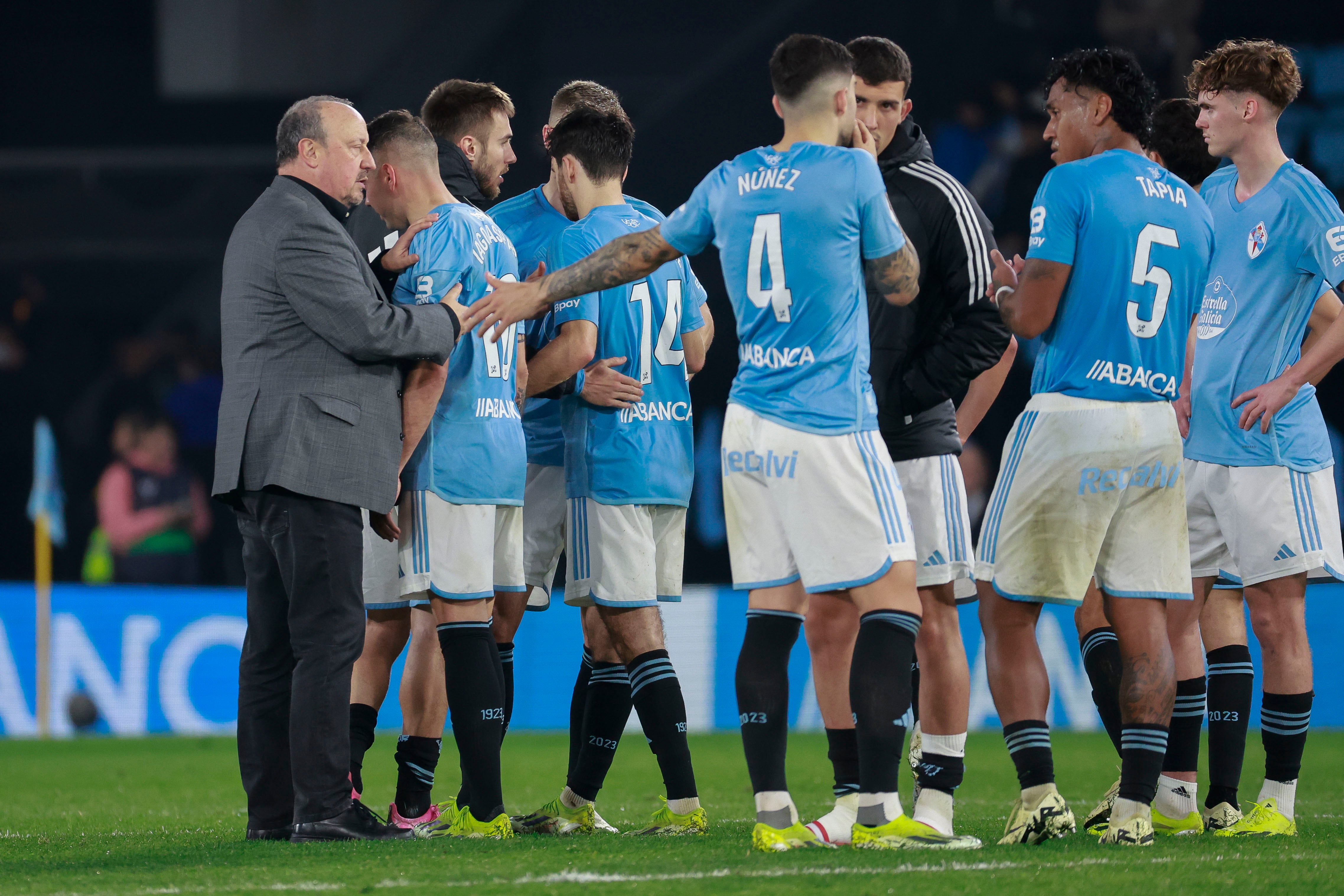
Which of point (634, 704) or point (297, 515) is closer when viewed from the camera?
point (297, 515)

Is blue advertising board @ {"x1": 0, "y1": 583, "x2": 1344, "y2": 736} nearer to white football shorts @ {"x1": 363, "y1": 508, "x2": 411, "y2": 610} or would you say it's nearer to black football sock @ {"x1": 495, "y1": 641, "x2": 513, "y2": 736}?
black football sock @ {"x1": 495, "y1": 641, "x2": 513, "y2": 736}

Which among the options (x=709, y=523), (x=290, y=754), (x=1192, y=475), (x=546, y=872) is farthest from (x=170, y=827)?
(x=709, y=523)

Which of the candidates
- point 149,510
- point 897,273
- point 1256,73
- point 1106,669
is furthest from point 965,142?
point 897,273

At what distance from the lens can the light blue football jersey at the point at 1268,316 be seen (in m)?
5.05

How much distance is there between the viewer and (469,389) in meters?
4.97

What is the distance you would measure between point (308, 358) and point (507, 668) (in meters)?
1.52

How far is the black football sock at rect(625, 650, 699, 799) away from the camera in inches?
199

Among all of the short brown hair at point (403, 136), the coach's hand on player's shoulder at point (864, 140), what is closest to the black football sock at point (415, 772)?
the short brown hair at point (403, 136)

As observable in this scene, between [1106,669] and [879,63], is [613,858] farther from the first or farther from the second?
[879,63]

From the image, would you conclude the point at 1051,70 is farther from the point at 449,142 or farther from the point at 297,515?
the point at 297,515

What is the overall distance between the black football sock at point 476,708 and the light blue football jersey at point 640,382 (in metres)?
0.71

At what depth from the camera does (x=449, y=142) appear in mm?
5551

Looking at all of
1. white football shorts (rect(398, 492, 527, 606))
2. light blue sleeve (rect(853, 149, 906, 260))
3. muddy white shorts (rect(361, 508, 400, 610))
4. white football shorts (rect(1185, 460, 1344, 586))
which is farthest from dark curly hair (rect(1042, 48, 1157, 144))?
muddy white shorts (rect(361, 508, 400, 610))

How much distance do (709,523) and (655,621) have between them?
8146 millimetres
